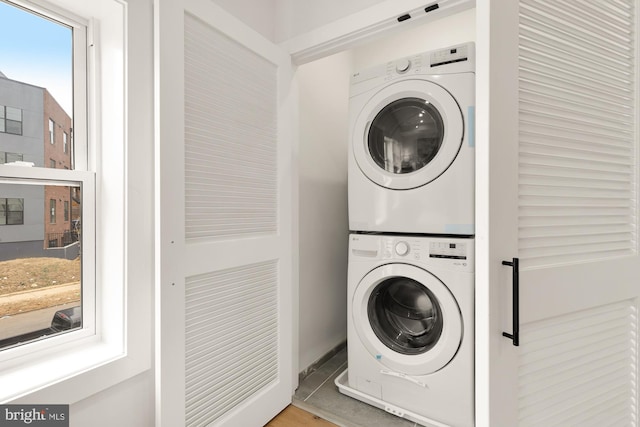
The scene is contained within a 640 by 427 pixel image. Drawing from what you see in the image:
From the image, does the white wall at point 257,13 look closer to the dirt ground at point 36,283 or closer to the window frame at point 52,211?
the window frame at point 52,211

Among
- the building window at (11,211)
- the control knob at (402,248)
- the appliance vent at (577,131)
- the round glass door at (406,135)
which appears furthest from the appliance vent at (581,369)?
the building window at (11,211)

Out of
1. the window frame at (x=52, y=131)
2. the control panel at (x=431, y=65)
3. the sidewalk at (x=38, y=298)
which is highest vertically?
the control panel at (x=431, y=65)

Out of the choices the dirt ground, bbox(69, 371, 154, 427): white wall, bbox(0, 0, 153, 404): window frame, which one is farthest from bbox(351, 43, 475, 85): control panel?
bbox(69, 371, 154, 427): white wall

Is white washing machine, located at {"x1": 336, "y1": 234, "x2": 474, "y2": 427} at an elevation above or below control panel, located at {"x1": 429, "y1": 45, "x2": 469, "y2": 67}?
below

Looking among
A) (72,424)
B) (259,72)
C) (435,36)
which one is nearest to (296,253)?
(259,72)

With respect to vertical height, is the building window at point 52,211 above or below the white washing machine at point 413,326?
above

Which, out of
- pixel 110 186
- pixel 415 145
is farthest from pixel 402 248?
pixel 110 186

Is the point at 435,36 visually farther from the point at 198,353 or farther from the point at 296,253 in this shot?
the point at 198,353

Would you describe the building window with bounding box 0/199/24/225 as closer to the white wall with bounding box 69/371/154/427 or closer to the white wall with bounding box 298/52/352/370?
the white wall with bounding box 69/371/154/427

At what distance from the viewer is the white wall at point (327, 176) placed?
2.07m

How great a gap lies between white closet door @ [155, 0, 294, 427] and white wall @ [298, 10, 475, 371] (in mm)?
388

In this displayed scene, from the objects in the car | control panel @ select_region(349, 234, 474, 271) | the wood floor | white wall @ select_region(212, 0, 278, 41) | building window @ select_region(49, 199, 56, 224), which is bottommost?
the wood floor

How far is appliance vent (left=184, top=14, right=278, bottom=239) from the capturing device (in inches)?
48.1

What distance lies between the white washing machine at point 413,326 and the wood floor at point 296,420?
0.25m
